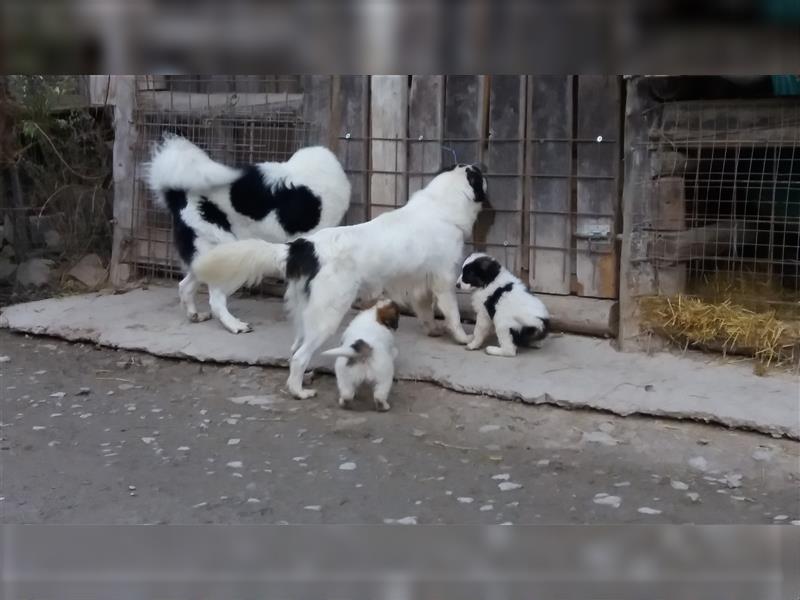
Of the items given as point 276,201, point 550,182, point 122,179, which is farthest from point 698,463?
point 122,179

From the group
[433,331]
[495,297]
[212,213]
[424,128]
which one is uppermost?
[424,128]

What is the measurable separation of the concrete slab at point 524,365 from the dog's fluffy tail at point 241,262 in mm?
939

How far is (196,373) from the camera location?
627 centimetres

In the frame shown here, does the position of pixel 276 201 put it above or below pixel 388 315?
above

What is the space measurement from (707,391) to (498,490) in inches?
63.5

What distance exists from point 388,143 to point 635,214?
79.3 inches

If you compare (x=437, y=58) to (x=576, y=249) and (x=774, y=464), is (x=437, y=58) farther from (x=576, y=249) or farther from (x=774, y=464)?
(x=576, y=249)

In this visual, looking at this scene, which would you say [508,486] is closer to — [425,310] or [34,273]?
[425,310]

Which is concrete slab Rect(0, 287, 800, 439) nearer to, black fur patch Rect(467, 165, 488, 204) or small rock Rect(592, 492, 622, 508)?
small rock Rect(592, 492, 622, 508)

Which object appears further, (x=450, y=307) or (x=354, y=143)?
(x=354, y=143)

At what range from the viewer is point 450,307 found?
6270 mm

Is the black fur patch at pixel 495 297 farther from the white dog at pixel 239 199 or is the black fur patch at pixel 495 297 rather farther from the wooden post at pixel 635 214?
the white dog at pixel 239 199

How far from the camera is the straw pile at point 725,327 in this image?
18.0 feet

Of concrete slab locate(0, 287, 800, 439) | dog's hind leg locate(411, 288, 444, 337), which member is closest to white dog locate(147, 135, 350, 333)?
concrete slab locate(0, 287, 800, 439)
